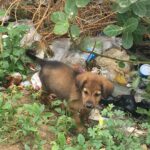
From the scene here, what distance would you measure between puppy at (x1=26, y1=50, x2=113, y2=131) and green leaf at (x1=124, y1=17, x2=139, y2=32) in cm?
49

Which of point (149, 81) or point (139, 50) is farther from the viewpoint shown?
point (139, 50)

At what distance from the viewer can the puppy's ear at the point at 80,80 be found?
471 cm

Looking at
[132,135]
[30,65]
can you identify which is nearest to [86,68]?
[30,65]

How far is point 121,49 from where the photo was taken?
19.5 feet

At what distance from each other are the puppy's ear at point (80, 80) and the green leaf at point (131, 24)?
56cm

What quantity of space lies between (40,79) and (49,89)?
0.15 meters

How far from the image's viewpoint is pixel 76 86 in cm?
484

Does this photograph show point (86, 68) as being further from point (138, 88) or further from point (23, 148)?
point (23, 148)

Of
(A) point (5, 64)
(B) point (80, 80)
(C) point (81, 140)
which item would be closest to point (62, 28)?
(B) point (80, 80)

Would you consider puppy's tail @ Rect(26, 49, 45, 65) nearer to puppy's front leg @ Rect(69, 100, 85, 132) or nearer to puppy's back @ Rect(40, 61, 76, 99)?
puppy's back @ Rect(40, 61, 76, 99)

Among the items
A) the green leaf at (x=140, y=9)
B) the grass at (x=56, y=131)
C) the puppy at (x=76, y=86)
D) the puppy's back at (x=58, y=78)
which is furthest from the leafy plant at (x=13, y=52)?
the green leaf at (x=140, y=9)

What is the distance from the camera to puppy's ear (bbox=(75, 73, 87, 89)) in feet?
15.5

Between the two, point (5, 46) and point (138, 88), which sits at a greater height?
point (5, 46)

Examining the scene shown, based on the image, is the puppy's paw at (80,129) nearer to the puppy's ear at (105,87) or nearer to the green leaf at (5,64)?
the puppy's ear at (105,87)
